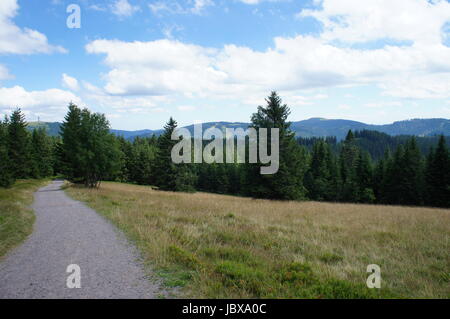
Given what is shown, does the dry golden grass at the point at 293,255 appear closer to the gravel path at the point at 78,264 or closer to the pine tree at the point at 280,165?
the gravel path at the point at 78,264

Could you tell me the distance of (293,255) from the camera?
7223 millimetres

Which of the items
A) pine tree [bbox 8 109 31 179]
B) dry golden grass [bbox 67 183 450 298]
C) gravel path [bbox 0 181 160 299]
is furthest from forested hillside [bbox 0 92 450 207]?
gravel path [bbox 0 181 160 299]

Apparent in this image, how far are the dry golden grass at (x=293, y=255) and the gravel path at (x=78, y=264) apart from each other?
584 mm

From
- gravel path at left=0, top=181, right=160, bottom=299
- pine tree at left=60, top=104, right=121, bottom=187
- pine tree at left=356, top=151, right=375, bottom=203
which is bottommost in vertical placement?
pine tree at left=356, top=151, right=375, bottom=203

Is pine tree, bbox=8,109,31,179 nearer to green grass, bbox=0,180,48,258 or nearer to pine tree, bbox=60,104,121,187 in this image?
pine tree, bbox=60,104,121,187

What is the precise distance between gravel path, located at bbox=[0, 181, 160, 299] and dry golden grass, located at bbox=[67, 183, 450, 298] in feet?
1.91

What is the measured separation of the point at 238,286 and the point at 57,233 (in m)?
8.22

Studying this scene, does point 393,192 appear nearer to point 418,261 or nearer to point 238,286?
point 418,261

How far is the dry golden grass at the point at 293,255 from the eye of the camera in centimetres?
525

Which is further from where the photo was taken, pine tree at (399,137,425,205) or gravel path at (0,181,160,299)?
pine tree at (399,137,425,205)

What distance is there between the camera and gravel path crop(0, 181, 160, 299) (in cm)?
516

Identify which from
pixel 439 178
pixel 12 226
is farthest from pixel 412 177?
pixel 12 226

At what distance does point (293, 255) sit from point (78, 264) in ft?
18.8
